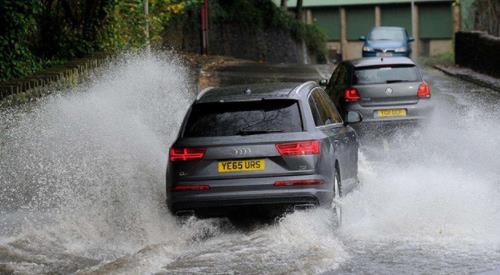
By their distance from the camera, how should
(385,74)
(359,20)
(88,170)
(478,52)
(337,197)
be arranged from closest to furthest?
(337,197) → (88,170) → (385,74) → (478,52) → (359,20)

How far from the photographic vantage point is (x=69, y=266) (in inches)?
375

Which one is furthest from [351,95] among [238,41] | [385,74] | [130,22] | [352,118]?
[238,41]

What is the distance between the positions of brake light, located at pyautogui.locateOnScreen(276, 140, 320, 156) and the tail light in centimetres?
904

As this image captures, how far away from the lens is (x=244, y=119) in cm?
1079

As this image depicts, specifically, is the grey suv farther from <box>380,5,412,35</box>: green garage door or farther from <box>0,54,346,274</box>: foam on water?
<box>380,5,412,35</box>: green garage door

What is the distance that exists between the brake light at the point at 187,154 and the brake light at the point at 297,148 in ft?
2.42

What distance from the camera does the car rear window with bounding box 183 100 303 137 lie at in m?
10.7

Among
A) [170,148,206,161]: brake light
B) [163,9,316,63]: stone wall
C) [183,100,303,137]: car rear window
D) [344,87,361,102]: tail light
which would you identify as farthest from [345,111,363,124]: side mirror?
[163,9,316,63]: stone wall

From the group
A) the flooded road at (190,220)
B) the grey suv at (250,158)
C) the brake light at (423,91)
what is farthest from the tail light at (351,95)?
the grey suv at (250,158)

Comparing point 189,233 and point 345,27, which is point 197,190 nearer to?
point 189,233

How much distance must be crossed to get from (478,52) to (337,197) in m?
27.8

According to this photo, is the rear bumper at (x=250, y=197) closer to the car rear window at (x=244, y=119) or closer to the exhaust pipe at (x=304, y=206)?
the exhaust pipe at (x=304, y=206)

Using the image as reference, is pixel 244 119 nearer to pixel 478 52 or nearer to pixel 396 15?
pixel 478 52

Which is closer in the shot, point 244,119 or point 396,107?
point 244,119
